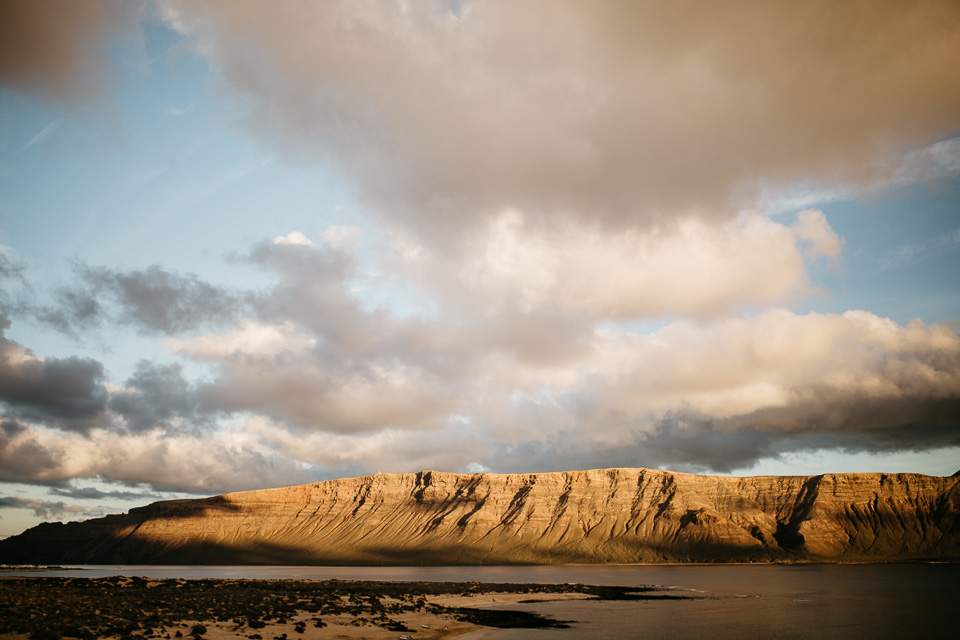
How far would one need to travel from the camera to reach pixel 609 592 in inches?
4006

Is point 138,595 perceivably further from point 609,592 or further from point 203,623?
point 609,592

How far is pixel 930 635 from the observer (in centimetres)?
5250

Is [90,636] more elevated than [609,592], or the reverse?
[90,636]

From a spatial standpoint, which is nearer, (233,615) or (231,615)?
(231,615)

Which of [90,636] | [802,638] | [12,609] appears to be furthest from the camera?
[802,638]

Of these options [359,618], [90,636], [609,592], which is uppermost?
[90,636]

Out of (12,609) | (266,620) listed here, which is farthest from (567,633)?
(12,609)

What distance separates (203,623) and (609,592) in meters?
73.9

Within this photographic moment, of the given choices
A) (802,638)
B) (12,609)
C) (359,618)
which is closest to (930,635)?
(802,638)

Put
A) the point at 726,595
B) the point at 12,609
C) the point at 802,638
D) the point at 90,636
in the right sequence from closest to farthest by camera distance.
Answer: the point at 90,636
the point at 12,609
the point at 802,638
the point at 726,595

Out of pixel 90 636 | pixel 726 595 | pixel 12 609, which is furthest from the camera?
pixel 726 595

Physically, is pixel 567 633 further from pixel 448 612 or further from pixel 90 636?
pixel 90 636

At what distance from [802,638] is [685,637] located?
9575 mm

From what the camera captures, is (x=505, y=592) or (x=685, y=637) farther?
(x=505, y=592)
